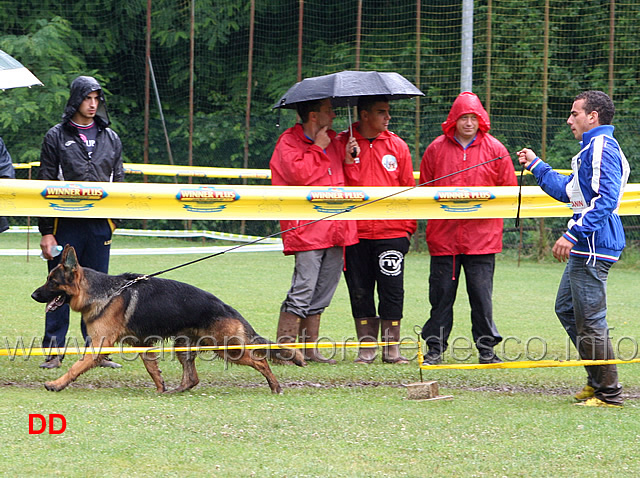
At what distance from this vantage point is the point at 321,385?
6379mm

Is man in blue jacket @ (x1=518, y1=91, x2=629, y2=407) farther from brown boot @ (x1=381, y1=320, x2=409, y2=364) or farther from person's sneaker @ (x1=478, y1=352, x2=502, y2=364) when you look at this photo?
brown boot @ (x1=381, y1=320, x2=409, y2=364)

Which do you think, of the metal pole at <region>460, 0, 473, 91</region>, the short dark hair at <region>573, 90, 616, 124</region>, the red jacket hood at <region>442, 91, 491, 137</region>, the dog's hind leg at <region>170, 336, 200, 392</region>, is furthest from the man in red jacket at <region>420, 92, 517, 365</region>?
the metal pole at <region>460, 0, 473, 91</region>

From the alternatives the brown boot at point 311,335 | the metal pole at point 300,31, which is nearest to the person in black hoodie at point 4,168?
the brown boot at point 311,335

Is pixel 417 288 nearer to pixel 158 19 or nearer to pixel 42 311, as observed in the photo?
pixel 42 311

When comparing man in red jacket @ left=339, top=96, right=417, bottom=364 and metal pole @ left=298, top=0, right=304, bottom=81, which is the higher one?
metal pole @ left=298, top=0, right=304, bottom=81

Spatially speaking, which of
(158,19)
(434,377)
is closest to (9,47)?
(158,19)

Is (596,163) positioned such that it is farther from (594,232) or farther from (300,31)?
(300,31)

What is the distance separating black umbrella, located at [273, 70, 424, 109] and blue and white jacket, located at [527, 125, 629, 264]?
182 cm

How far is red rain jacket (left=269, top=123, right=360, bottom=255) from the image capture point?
7.07m

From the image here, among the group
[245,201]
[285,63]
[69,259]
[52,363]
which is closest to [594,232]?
[245,201]

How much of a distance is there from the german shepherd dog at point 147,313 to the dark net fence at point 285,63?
12296mm

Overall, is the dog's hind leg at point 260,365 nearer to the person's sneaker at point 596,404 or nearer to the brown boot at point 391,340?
the brown boot at point 391,340

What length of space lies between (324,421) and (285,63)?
17750 millimetres

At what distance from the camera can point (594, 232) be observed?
219 inches
